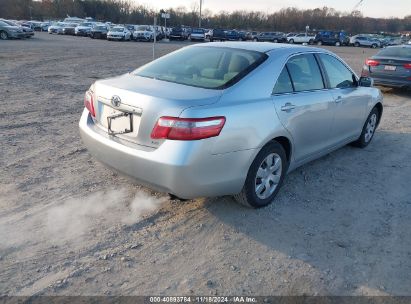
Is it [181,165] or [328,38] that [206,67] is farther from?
[328,38]

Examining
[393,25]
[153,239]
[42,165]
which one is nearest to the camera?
[153,239]

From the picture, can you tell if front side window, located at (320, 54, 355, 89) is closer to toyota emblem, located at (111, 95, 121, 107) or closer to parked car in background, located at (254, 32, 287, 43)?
toyota emblem, located at (111, 95, 121, 107)

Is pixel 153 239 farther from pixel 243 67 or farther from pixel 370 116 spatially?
pixel 370 116

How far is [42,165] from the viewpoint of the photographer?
187 inches

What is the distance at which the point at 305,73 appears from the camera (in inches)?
175

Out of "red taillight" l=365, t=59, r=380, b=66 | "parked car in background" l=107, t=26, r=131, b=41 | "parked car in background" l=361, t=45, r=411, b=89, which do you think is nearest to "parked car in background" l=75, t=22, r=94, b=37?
"parked car in background" l=107, t=26, r=131, b=41

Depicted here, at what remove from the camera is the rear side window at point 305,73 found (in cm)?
421

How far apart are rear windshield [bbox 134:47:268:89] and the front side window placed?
132 cm

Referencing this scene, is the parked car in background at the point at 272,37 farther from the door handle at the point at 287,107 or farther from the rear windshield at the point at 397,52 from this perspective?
the door handle at the point at 287,107

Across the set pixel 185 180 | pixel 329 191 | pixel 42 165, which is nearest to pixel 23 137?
pixel 42 165

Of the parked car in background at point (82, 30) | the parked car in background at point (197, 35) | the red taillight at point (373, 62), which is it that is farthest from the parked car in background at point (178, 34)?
the red taillight at point (373, 62)

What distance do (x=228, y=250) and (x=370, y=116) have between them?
4024 mm

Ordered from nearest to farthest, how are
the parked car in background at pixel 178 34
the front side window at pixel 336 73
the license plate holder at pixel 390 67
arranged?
1. the front side window at pixel 336 73
2. the license plate holder at pixel 390 67
3. the parked car in background at pixel 178 34

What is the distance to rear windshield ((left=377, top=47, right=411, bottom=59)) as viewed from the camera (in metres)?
11.6
